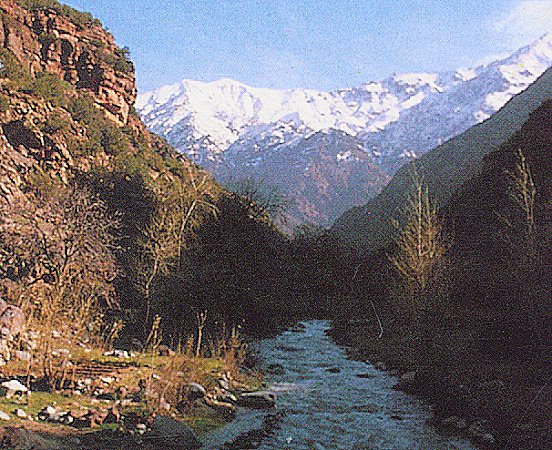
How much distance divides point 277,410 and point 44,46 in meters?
42.7

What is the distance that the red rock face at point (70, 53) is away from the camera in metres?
39.5

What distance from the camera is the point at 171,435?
22.9 ft

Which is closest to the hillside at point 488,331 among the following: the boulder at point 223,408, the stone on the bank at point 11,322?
the boulder at point 223,408

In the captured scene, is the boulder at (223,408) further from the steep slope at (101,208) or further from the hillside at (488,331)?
the hillside at (488,331)

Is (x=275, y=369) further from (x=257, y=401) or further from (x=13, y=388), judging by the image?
(x=13, y=388)

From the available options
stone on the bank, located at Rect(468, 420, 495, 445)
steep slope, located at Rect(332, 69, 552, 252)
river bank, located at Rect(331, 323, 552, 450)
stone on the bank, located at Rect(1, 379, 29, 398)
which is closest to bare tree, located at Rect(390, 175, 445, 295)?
river bank, located at Rect(331, 323, 552, 450)

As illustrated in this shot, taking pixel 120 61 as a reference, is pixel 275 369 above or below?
below

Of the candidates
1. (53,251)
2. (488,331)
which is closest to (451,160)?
(488,331)

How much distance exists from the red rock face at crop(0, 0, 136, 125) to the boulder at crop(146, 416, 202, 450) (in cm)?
3952

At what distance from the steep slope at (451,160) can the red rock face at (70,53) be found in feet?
140

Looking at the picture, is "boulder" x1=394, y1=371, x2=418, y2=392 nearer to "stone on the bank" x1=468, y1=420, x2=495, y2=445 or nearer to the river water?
the river water

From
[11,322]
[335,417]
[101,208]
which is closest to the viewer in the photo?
[335,417]

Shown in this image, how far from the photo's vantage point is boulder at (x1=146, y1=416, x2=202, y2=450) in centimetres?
674

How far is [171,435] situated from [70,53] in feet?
148
